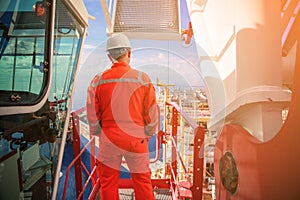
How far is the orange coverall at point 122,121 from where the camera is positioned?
2197 mm

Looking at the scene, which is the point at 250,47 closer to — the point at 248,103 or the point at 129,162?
the point at 248,103

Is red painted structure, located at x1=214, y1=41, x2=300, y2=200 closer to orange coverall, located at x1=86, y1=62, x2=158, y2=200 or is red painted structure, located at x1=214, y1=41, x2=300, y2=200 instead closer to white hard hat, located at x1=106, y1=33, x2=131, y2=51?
orange coverall, located at x1=86, y1=62, x2=158, y2=200

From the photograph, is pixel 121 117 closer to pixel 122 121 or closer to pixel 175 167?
pixel 122 121

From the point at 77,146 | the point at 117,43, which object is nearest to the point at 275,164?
the point at 117,43

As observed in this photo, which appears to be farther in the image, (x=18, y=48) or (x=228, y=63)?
(x=18, y=48)

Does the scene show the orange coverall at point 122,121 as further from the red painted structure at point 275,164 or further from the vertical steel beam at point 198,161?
the red painted structure at point 275,164

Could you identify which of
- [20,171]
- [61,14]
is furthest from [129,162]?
[61,14]

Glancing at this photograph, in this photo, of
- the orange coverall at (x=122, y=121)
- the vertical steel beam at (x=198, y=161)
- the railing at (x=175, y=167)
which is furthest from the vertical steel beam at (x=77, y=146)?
the vertical steel beam at (x=198, y=161)

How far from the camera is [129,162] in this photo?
2324mm

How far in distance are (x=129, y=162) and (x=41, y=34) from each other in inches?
56.6

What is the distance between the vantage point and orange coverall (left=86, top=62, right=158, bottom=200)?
2.20m

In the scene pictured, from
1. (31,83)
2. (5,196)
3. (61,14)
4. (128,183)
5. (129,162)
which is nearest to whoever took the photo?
(5,196)

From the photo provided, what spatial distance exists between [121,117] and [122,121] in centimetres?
4

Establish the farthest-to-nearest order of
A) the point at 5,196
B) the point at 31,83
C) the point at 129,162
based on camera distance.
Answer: the point at 129,162 < the point at 31,83 < the point at 5,196
